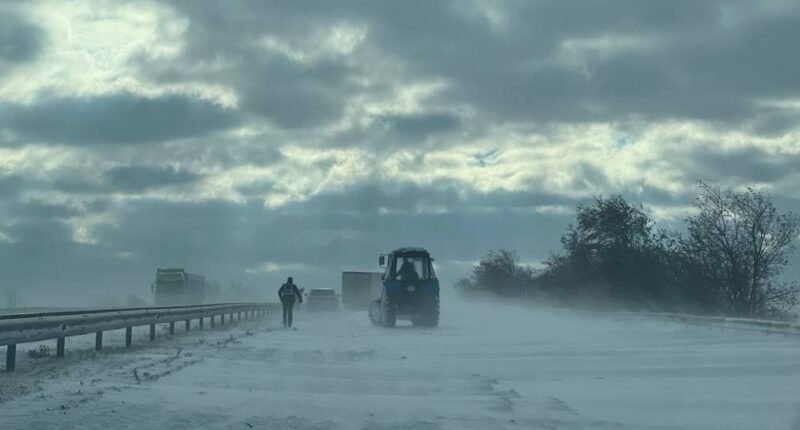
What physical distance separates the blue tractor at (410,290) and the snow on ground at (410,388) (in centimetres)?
1459

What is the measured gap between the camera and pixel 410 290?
36.6 m

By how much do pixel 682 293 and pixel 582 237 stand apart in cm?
1912

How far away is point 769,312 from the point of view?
54688mm

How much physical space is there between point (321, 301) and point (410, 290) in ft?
115

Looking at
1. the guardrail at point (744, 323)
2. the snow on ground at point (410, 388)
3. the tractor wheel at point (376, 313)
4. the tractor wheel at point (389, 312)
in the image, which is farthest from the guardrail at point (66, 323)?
the guardrail at point (744, 323)

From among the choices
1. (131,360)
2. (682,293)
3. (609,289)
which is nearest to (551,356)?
(131,360)

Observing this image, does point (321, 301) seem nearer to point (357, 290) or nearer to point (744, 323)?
point (357, 290)

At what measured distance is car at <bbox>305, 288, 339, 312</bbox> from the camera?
70.8 m

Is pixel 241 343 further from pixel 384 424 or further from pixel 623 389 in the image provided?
pixel 384 424

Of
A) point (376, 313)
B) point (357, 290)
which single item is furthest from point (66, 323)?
point (357, 290)

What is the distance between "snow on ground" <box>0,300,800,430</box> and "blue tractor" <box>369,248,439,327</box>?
47.9ft

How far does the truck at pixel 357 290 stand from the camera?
81938 millimetres

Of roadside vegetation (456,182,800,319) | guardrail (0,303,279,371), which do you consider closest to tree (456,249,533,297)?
roadside vegetation (456,182,800,319)

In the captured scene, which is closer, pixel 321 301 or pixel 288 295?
pixel 288 295
